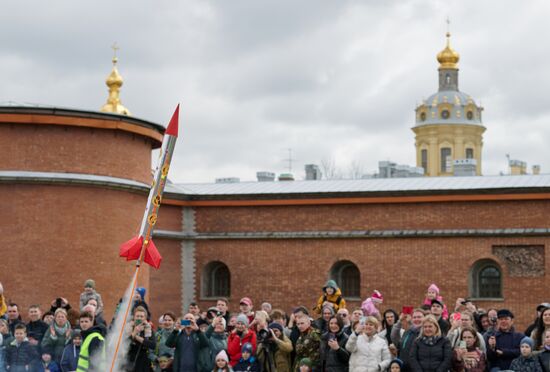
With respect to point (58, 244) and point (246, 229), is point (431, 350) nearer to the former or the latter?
point (58, 244)

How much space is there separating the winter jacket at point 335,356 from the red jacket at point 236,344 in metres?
1.26

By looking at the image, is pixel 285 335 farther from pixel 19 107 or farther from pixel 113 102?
pixel 113 102

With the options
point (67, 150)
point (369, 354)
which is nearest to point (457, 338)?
point (369, 354)

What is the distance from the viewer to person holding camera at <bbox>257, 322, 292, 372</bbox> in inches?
650

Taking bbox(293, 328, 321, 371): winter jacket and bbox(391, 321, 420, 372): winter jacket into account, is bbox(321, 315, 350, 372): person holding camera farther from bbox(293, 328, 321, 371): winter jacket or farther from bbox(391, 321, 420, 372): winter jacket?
bbox(391, 321, 420, 372): winter jacket

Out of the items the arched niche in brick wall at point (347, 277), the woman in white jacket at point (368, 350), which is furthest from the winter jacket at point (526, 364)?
the arched niche in brick wall at point (347, 277)

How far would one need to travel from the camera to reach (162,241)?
33.8 m

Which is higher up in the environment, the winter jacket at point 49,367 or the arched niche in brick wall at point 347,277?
the arched niche in brick wall at point 347,277

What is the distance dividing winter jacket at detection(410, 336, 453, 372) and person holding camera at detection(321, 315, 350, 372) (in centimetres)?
122

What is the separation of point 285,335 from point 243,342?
0.67m

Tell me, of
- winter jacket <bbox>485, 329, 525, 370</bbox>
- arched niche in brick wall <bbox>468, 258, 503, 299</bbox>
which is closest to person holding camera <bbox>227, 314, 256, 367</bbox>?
winter jacket <bbox>485, 329, 525, 370</bbox>

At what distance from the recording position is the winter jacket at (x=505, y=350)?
51.3 feet

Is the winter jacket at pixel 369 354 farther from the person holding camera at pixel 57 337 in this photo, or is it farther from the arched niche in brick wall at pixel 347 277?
the arched niche in brick wall at pixel 347 277

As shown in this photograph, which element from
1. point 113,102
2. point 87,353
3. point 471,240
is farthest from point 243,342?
point 113,102
